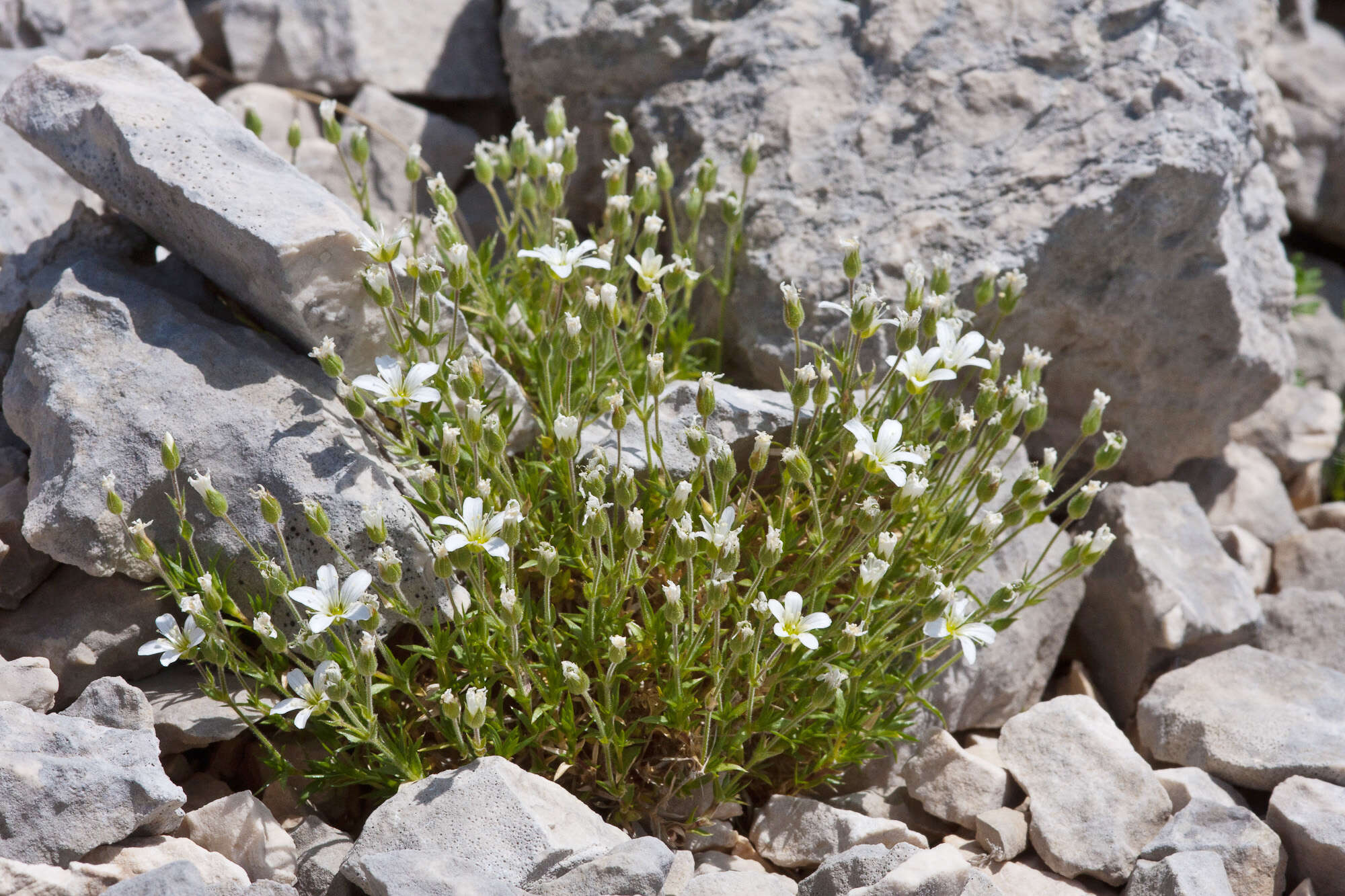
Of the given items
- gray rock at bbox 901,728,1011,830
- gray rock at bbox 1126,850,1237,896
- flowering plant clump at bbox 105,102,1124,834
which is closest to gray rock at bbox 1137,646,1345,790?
gray rock at bbox 1126,850,1237,896

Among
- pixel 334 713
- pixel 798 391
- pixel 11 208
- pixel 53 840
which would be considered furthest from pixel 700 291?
pixel 53 840

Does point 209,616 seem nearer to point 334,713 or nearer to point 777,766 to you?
point 334,713

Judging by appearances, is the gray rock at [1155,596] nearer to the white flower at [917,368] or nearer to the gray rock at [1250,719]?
the gray rock at [1250,719]

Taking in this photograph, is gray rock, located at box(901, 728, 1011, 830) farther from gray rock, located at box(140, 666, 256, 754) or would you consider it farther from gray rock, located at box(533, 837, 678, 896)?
gray rock, located at box(140, 666, 256, 754)

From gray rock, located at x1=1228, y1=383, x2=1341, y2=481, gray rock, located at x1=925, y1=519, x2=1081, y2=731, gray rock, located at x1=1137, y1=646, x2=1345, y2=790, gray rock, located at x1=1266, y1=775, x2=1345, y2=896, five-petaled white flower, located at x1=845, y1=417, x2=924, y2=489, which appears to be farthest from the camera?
gray rock, located at x1=1228, y1=383, x2=1341, y2=481

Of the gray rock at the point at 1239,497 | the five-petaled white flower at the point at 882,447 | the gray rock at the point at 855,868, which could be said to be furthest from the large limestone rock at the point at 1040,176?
the gray rock at the point at 855,868

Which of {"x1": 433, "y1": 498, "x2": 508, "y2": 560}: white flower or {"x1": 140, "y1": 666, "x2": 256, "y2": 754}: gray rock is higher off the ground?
{"x1": 433, "y1": 498, "x2": 508, "y2": 560}: white flower

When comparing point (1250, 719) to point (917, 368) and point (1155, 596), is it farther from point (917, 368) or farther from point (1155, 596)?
point (917, 368)

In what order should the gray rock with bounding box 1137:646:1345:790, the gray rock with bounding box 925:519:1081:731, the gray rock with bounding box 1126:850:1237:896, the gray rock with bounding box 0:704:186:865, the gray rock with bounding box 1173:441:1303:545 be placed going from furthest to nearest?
the gray rock with bounding box 1173:441:1303:545 < the gray rock with bounding box 925:519:1081:731 < the gray rock with bounding box 1137:646:1345:790 < the gray rock with bounding box 1126:850:1237:896 < the gray rock with bounding box 0:704:186:865
